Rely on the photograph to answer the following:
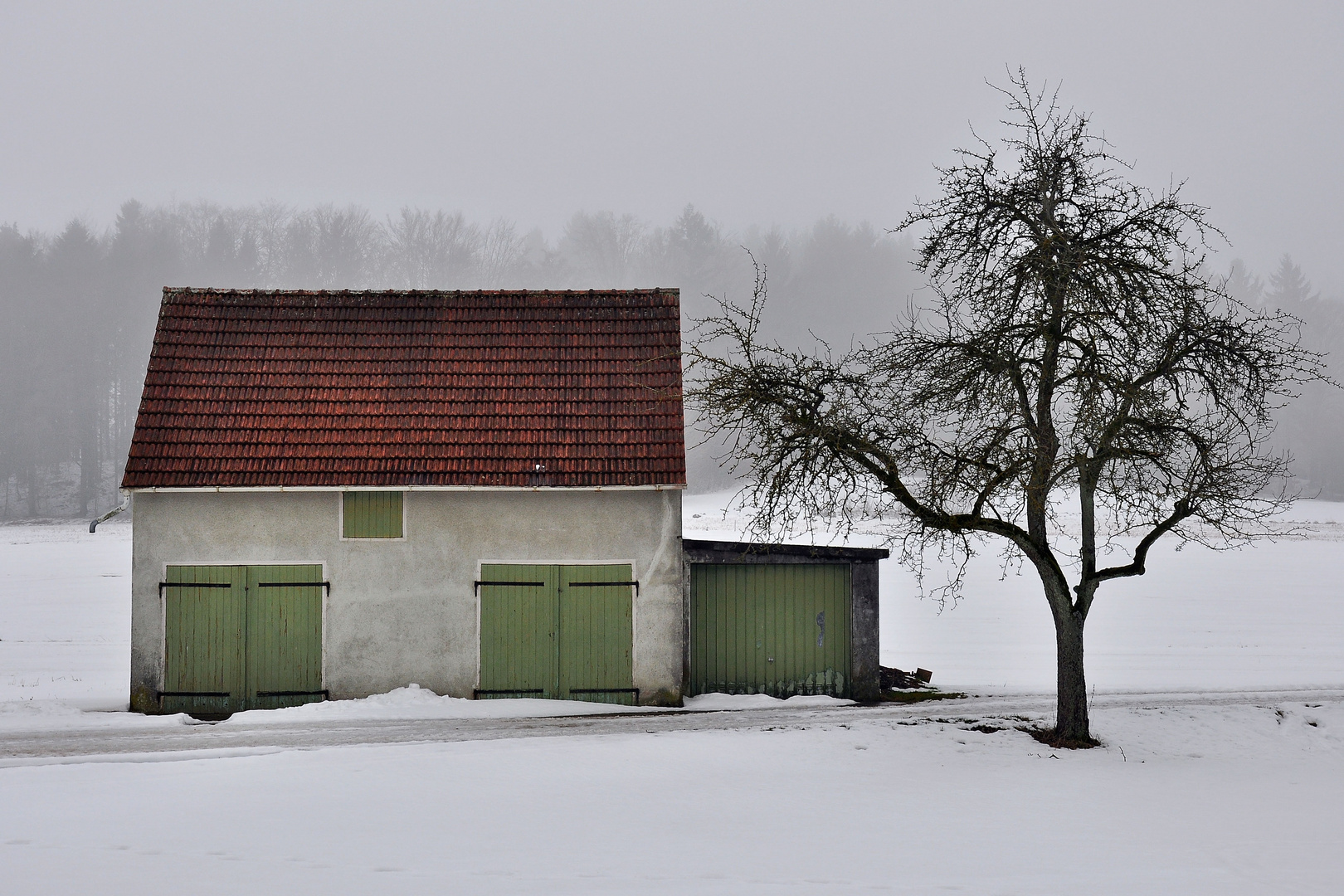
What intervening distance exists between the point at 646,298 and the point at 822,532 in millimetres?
18785

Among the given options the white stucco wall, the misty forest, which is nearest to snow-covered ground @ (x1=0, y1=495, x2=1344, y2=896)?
the white stucco wall

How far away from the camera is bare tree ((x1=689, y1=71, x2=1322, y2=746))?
1034cm

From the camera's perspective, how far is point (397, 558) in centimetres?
1349

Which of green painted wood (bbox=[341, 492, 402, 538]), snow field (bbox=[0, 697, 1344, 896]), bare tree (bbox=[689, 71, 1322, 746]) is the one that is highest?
bare tree (bbox=[689, 71, 1322, 746])

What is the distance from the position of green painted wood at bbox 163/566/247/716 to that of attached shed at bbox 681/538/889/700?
6.23 meters

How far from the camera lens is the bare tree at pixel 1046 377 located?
10.3 m

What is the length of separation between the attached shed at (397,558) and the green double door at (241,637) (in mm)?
23

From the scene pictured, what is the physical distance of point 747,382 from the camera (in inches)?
423

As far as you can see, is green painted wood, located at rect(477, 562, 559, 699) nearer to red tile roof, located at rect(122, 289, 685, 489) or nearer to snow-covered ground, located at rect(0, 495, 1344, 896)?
snow-covered ground, located at rect(0, 495, 1344, 896)

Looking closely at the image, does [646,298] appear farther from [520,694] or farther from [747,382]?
[520,694]

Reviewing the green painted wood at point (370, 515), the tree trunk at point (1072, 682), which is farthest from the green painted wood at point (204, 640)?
the tree trunk at point (1072, 682)

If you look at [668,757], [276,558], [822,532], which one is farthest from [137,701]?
[822,532]

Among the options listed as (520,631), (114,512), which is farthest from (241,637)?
(520,631)

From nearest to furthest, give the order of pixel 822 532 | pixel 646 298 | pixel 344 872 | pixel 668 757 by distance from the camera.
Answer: pixel 344 872
pixel 668 757
pixel 646 298
pixel 822 532
